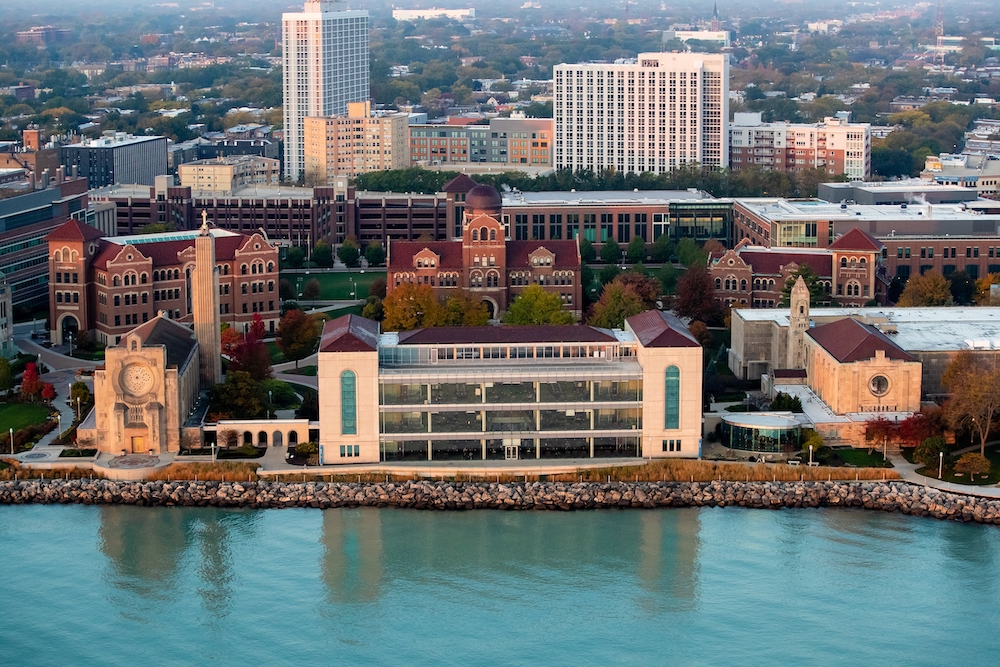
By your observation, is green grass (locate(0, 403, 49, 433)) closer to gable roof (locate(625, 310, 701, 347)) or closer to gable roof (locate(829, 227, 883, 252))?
gable roof (locate(625, 310, 701, 347))

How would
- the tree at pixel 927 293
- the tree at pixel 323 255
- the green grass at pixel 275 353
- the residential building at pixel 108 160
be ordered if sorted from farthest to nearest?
the residential building at pixel 108 160 < the tree at pixel 323 255 < the tree at pixel 927 293 < the green grass at pixel 275 353

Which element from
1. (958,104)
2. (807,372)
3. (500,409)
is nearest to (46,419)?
(500,409)

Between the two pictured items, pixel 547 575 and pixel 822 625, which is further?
pixel 547 575

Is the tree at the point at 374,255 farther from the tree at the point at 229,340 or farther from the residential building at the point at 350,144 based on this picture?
the residential building at the point at 350,144

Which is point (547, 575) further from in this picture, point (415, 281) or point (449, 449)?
point (415, 281)

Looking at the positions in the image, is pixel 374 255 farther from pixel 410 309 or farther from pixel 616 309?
pixel 616 309

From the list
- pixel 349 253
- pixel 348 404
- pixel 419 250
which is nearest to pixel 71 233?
pixel 419 250

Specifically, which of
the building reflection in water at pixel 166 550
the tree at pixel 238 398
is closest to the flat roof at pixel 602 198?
the tree at pixel 238 398
